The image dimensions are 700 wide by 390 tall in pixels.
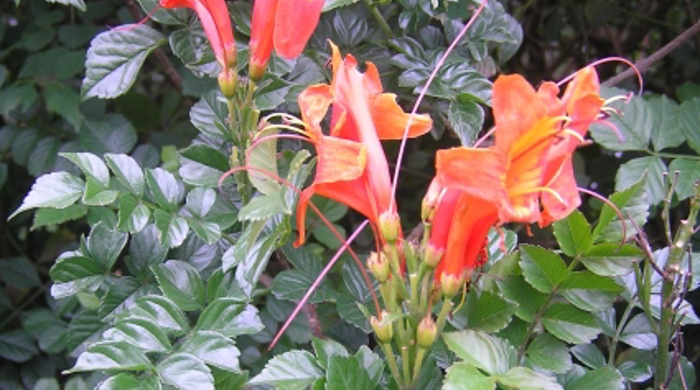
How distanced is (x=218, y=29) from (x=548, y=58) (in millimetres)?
1255

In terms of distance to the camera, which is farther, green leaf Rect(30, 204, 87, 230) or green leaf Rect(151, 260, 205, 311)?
green leaf Rect(30, 204, 87, 230)

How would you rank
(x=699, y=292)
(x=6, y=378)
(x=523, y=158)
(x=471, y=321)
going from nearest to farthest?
(x=523, y=158) → (x=471, y=321) → (x=699, y=292) → (x=6, y=378)

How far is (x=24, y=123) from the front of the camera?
5.79ft

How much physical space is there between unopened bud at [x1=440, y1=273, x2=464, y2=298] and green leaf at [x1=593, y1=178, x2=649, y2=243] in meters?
0.17

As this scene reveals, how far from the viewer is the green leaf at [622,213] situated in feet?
2.76

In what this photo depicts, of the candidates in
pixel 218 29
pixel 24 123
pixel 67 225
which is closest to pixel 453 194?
pixel 218 29

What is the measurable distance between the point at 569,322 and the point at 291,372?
1.00 ft

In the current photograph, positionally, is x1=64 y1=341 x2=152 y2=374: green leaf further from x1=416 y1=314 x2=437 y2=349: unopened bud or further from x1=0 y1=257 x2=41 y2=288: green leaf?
x1=0 y1=257 x2=41 y2=288: green leaf

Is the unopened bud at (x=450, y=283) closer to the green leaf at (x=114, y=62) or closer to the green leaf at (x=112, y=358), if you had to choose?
the green leaf at (x=112, y=358)

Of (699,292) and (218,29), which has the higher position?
(218,29)

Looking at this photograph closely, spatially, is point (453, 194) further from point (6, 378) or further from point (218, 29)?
point (6, 378)

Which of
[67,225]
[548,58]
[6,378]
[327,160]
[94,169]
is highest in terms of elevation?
[327,160]

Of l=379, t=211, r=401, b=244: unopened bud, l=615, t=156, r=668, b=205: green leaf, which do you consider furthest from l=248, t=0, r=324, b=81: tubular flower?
l=615, t=156, r=668, b=205: green leaf

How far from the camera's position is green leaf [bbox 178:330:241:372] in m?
0.82
